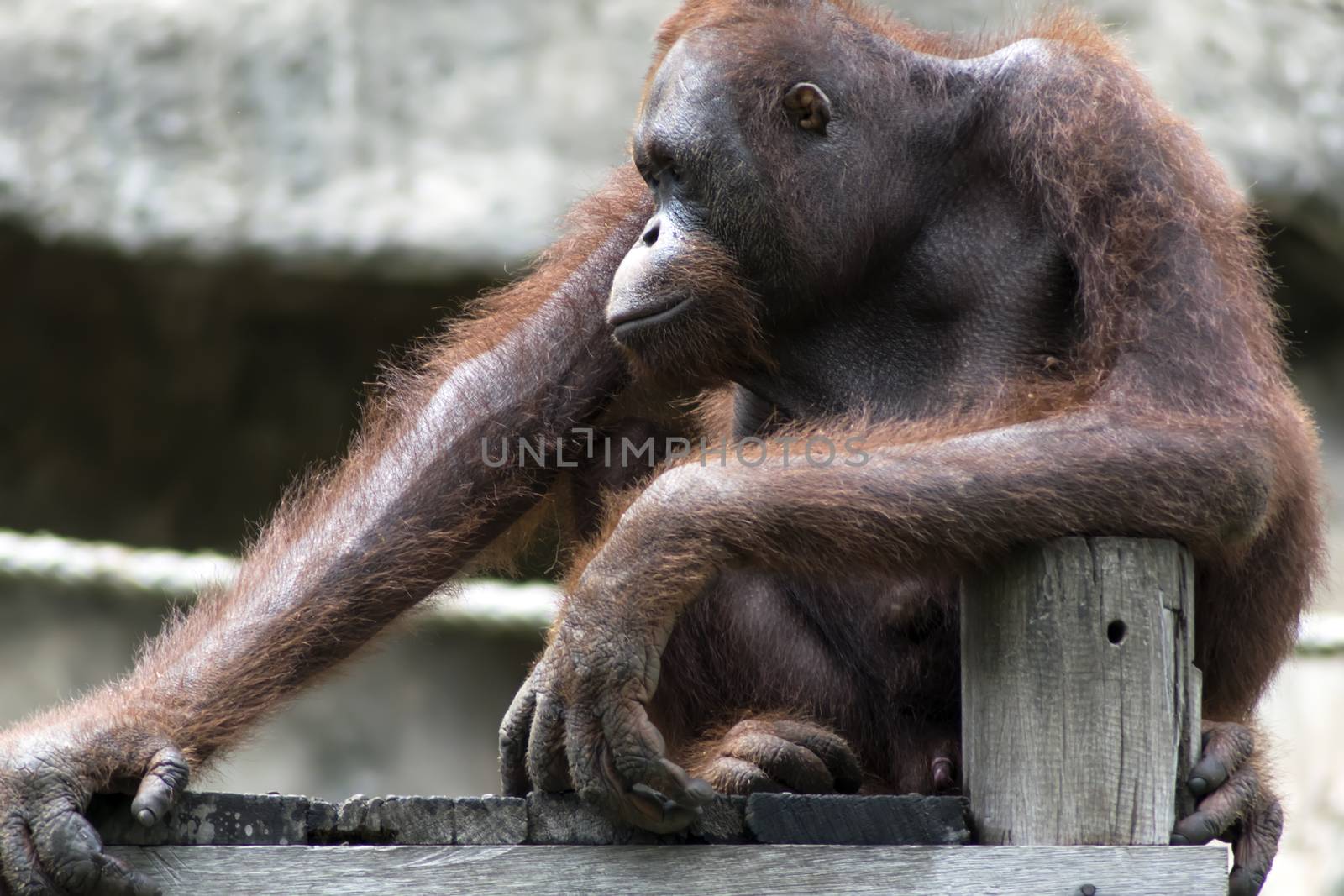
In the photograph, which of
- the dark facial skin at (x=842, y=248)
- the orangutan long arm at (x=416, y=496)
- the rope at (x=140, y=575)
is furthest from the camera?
the rope at (x=140, y=575)

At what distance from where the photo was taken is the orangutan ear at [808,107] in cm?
221

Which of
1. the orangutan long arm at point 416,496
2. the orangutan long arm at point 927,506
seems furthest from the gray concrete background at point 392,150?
the orangutan long arm at point 927,506

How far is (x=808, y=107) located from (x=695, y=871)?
1.02m

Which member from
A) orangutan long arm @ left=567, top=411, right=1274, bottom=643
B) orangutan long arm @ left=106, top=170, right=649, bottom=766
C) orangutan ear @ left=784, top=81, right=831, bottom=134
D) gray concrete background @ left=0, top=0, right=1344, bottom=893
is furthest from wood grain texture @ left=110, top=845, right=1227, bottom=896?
gray concrete background @ left=0, top=0, right=1344, bottom=893

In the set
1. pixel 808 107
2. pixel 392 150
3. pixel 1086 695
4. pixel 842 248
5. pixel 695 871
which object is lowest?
pixel 695 871

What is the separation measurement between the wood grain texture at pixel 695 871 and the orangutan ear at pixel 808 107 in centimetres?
97

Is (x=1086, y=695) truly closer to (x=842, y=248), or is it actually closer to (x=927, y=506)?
(x=927, y=506)

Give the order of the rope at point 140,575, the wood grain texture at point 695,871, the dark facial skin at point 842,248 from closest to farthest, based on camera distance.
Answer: the wood grain texture at point 695,871, the dark facial skin at point 842,248, the rope at point 140,575

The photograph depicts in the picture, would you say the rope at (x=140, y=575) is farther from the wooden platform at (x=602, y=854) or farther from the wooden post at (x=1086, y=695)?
the wooden post at (x=1086, y=695)

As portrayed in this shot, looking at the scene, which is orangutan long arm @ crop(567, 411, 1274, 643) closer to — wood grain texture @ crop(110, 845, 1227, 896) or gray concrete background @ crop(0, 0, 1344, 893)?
wood grain texture @ crop(110, 845, 1227, 896)

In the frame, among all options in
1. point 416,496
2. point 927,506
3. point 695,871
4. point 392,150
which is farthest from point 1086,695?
point 392,150

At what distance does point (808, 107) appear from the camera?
7.29 feet

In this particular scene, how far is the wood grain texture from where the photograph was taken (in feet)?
5.91

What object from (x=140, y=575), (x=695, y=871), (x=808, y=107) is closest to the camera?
(x=695, y=871)
